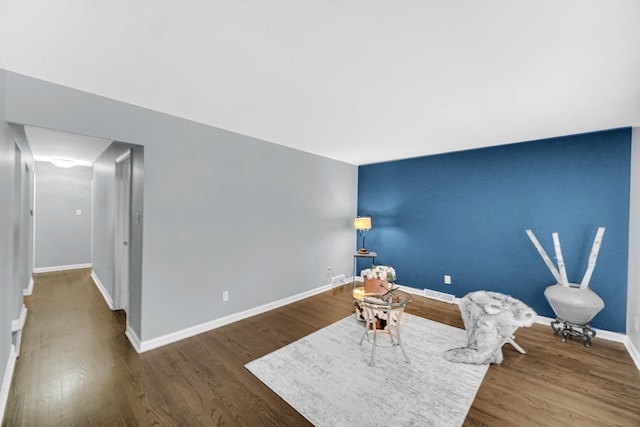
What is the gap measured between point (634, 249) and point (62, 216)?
972 centimetres

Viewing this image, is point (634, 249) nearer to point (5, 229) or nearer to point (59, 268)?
point (5, 229)

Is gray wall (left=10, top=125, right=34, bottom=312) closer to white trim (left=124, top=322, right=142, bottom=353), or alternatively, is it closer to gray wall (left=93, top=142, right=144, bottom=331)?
gray wall (left=93, top=142, right=144, bottom=331)

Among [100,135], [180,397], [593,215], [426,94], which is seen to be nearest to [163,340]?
[180,397]

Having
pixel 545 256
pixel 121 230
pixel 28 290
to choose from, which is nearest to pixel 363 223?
pixel 545 256

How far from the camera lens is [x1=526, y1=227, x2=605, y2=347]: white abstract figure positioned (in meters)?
2.75

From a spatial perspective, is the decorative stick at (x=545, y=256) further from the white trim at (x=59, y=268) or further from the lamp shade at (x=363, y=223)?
the white trim at (x=59, y=268)

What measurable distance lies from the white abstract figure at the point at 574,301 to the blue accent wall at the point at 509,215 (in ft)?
0.80

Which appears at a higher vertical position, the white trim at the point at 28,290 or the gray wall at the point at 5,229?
the gray wall at the point at 5,229

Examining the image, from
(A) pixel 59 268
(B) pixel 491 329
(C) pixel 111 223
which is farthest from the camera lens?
(A) pixel 59 268

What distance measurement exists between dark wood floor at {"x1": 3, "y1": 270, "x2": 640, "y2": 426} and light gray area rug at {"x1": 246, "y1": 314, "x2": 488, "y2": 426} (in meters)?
0.11

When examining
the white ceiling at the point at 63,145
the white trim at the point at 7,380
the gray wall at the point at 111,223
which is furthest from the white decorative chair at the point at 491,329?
the white ceiling at the point at 63,145

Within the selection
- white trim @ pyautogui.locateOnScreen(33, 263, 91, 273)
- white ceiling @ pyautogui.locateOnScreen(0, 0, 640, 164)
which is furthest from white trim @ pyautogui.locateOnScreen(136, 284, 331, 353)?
white trim @ pyautogui.locateOnScreen(33, 263, 91, 273)

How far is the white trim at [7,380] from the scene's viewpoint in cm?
175

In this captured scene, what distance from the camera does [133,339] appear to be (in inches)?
106
